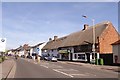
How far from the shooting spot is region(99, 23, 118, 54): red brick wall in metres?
54.7

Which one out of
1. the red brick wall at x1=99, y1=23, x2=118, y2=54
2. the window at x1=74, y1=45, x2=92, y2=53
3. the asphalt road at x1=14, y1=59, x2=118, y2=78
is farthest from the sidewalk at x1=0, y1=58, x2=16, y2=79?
the window at x1=74, y1=45, x2=92, y2=53

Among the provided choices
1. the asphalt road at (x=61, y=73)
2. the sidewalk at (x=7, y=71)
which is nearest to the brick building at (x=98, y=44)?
the asphalt road at (x=61, y=73)

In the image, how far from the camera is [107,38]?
5569 centimetres

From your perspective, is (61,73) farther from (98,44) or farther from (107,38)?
(107,38)

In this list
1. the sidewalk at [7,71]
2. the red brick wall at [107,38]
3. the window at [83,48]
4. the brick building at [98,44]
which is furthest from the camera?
the window at [83,48]

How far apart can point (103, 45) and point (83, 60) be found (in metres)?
6.70

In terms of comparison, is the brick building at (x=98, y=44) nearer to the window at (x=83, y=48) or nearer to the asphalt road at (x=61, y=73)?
the window at (x=83, y=48)

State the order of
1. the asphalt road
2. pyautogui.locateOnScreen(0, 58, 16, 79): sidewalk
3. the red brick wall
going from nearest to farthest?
pyautogui.locateOnScreen(0, 58, 16, 79): sidewalk < the asphalt road < the red brick wall

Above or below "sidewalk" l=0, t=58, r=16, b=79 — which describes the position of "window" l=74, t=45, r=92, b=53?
above

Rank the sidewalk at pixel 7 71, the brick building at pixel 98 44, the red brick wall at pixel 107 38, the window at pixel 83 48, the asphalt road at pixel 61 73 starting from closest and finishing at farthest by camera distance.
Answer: the sidewalk at pixel 7 71, the asphalt road at pixel 61 73, the brick building at pixel 98 44, the red brick wall at pixel 107 38, the window at pixel 83 48

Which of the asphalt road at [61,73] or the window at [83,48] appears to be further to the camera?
the window at [83,48]

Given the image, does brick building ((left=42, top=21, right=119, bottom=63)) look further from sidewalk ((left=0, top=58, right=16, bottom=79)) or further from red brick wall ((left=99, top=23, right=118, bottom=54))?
sidewalk ((left=0, top=58, right=16, bottom=79))

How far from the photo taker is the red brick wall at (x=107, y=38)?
180 feet

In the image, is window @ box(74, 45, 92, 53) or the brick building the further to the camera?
window @ box(74, 45, 92, 53)
